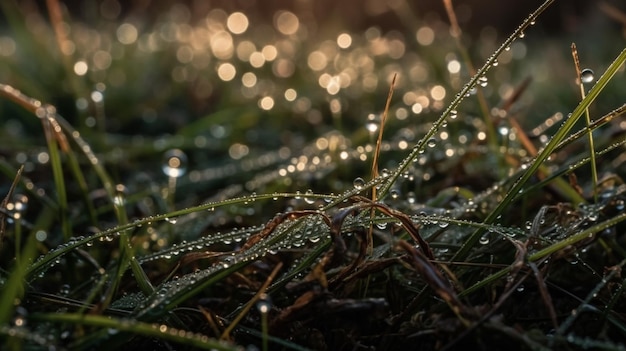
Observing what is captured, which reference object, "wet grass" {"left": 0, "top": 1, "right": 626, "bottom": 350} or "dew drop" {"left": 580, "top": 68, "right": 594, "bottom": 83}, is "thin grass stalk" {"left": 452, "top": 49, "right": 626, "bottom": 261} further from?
"dew drop" {"left": 580, "top": 68, "right": 594, "bottom": 83}

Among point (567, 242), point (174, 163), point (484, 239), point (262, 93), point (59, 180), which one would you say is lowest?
point (567, 242)

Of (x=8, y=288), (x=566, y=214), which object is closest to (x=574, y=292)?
(x=566, y=214)

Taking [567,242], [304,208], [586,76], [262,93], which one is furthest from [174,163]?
[567,242]

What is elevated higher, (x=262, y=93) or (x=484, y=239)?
(x=262, y=93)

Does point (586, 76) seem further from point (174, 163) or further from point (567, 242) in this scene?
point (174, 163)

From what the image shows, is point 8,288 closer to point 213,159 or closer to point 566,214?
point 566,214
